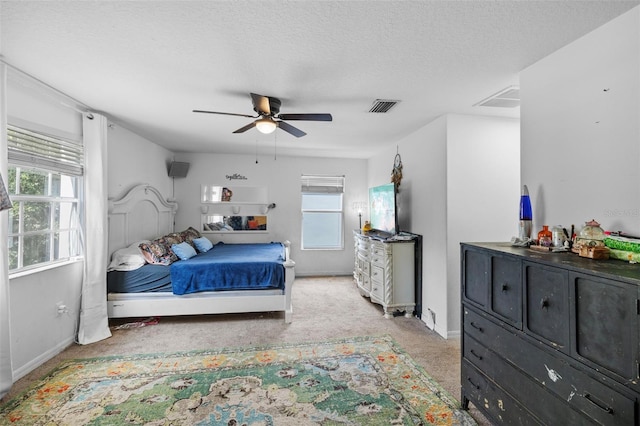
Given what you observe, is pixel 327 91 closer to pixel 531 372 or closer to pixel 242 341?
pixel 531 372

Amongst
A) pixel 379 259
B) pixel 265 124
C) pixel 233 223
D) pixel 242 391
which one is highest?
pixel 265 124

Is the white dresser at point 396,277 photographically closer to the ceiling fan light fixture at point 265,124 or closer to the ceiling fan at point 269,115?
the ceiling fan at point 269,115

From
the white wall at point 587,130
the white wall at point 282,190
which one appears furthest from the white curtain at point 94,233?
the white wall at point 587,130

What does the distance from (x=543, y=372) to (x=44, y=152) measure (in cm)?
404

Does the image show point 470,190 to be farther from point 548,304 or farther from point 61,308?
point 61,308

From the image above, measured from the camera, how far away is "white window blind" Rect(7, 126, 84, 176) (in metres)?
2.28

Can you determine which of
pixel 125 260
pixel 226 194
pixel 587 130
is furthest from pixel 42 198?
pixel 587 130

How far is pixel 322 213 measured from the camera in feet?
19.5

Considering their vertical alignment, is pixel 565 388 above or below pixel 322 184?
below

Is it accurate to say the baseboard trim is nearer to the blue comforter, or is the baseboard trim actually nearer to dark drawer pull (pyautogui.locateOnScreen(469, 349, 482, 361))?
the blue comforter

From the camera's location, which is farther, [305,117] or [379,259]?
[379,259]

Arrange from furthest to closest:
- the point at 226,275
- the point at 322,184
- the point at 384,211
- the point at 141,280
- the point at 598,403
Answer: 1. the point at 322,184
2. the point at 384,211
3. the point at 226,275
4. the point at 141,280
5. the point at 598,403

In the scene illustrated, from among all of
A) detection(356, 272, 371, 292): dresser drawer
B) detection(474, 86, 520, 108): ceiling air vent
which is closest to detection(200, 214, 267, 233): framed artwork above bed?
detection(356, 272, 371, 292): dresser drawer

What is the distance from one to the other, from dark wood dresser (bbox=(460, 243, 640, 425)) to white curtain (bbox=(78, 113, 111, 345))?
3.57 meters
